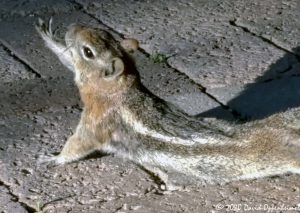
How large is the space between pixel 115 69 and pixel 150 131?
49 cm

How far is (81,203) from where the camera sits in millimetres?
5410

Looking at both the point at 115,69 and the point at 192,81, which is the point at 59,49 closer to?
the point at 115,69

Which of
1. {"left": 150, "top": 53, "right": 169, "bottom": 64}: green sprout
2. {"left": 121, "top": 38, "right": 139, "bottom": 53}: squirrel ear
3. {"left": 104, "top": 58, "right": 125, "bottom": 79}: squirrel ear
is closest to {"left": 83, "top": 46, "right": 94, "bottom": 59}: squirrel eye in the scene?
{"left": 104, "top": 58, "right": 125, "bottom": 79}: squirrel ear

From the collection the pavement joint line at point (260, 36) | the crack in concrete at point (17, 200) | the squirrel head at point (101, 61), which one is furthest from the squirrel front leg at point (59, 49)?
the pavement joint line at point (260, 36)

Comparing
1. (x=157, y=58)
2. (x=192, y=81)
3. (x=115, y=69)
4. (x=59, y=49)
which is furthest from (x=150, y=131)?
(x=157, y=58)

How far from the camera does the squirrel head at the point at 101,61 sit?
5.82 metres

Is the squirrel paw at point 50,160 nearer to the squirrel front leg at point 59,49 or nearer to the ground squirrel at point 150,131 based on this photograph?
the ground squirrel at point 150,131

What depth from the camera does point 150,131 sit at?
5566mm

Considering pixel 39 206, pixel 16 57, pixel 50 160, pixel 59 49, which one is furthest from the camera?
pixel 16 57

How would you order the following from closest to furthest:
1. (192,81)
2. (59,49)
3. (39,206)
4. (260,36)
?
(39,206) → (59,49) → (192,81) → (260,36)

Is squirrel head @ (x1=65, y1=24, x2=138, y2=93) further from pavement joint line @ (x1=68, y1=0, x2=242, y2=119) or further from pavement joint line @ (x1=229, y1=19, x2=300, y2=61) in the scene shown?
pavement joint line @ (x1=229, y1=19, x2=300, y2=61)

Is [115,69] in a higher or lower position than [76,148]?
higher

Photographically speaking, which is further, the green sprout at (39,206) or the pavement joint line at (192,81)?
the pavement joint line at (192,81)

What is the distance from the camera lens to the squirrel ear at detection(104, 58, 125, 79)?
5.77 metres
